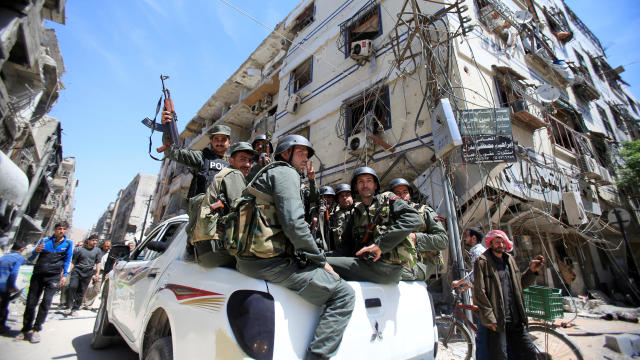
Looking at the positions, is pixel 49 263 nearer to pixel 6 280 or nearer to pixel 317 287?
pixel 6 280

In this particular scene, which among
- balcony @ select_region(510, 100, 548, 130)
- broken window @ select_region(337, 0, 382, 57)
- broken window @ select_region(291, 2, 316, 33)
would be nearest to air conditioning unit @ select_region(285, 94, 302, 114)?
broken window @ select_region(337, 0, 382, 57)

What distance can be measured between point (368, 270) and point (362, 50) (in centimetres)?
899

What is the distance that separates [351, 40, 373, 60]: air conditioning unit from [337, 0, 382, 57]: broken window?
0.82 metres

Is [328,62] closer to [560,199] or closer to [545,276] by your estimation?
[560,199]

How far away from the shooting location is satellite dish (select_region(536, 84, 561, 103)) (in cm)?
842

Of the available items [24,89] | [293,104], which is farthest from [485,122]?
[24,89]

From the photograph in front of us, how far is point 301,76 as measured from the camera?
12.8 meters

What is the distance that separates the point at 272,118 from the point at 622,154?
16074mm

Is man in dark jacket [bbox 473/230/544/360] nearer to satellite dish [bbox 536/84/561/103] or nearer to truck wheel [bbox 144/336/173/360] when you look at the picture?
truck wheel [bbox 144/336/173/360]

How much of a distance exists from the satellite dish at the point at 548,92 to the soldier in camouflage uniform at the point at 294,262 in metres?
10.5

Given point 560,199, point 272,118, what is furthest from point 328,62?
point 560,199

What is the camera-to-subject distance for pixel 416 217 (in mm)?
2186

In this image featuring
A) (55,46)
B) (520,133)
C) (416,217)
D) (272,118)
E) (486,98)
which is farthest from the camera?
(55,46)

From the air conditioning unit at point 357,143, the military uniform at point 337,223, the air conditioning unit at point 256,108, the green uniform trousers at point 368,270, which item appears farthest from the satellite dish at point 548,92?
the air conditioning unit at point 256,108
